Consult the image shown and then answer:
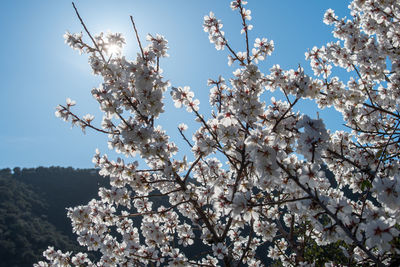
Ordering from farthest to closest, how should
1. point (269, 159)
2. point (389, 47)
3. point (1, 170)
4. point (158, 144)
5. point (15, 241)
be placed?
point (1, 170)
point (15, 241)
point (389, 47)
point (158, 144)
point (269, 159)

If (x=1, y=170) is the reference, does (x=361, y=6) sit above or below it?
below

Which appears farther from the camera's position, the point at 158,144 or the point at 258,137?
the point at 158,144

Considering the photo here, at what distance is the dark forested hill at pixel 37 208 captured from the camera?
4775 centimetres

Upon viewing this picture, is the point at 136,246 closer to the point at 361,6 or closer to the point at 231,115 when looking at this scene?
the point at 231,115

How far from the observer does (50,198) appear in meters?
68.9

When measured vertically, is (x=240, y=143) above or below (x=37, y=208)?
below

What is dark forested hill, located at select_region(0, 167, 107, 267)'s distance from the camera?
47750 millimetres

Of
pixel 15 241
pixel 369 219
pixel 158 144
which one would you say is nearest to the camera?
pixel 369 219

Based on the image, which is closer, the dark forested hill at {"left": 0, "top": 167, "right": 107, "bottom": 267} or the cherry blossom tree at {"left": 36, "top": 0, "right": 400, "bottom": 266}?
the cherry blossom tree at {"left": 36, "top": 0, "right": 400, "bottom": 266}

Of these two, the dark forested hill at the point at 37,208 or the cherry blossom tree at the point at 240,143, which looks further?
the dark forested hill at the point at 37,208

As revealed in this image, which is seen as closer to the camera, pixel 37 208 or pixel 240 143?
pixel 240 143

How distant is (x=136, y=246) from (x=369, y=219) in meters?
4.05

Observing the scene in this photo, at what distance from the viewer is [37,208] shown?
209 feet

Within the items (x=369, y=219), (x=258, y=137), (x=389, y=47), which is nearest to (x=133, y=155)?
(x=258, y=137)
